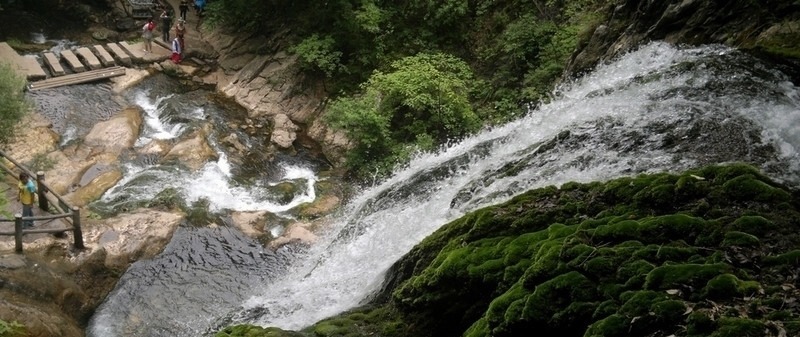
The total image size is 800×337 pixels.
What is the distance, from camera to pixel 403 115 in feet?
53.7

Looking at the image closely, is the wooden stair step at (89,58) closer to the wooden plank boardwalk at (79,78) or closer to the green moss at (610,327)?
the wooden plank boardwalk at (79,78)

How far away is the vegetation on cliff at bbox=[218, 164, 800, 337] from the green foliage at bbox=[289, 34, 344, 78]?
38.6 feet

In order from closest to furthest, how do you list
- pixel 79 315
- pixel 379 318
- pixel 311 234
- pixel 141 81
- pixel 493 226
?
pixel 493 226
pixel 379 318
pixel 79 315
pixel 311 234
pixel 141 81

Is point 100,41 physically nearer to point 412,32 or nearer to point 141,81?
point 141,81

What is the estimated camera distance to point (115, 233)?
1231cm

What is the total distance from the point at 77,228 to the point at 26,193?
4.84 feet

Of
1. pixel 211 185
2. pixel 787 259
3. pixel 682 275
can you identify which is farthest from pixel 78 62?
pixel 787 259

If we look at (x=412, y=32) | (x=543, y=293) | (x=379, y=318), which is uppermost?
(x=412, y=32)

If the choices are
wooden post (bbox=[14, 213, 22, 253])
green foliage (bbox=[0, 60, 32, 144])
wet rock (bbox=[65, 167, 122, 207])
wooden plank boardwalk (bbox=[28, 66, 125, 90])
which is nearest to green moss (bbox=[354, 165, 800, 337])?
wooden post (bbox=[14, 213, 22, 253])

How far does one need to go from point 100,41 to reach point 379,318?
1959 cm

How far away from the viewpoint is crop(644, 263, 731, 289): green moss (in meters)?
4.57

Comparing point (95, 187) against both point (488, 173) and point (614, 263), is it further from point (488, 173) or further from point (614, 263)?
point (614, 263)

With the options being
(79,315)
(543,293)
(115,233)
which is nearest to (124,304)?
(79,315)

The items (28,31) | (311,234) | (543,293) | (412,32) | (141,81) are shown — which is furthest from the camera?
(28,31)
